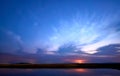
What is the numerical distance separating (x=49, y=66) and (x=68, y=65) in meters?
0.99

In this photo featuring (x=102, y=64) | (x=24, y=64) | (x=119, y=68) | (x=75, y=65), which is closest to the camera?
(x=119, y=68)

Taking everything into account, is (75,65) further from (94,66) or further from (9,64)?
(9,64)

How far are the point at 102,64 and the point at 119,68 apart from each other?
1.16 meters

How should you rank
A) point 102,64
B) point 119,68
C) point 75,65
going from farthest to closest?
point 75,65, point 102,64, point 119,68

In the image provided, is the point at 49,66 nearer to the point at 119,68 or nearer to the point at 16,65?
the point at 16,65

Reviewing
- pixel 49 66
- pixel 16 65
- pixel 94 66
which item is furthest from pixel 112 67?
pixel 16 65

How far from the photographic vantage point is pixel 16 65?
12820mm

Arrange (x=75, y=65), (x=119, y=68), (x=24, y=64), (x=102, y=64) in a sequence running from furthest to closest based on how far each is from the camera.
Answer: (x=24, y=64)
(x=75, y=65)
(x=102, y=64)
(x=119, y=68)

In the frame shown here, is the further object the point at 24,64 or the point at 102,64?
the point at 24,64

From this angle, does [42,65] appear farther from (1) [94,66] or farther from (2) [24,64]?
(1) [94,66]

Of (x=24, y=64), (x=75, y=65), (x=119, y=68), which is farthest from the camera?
(x=24, y=64)

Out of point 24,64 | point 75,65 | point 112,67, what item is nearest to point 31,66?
point 24,64

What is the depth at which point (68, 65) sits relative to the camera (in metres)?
12.0

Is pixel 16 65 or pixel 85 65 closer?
pixel 85 65
